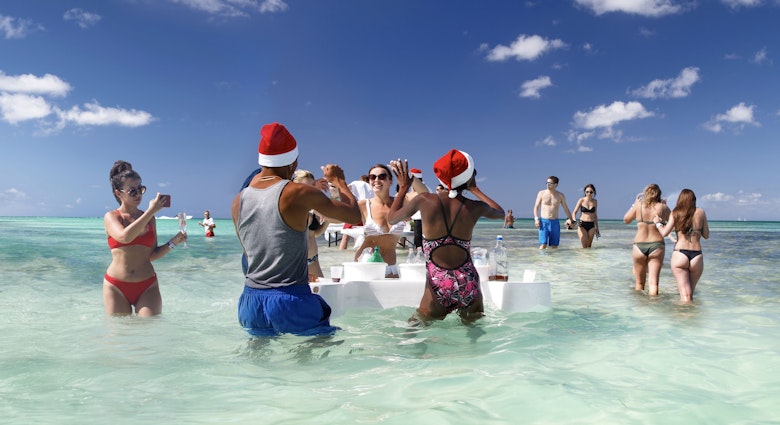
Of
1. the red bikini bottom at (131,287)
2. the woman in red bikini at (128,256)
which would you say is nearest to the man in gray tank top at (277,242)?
the woman in red bikini at (128,256)

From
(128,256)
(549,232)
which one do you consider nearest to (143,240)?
(128,256)

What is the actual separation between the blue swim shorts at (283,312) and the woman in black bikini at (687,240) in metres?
5.59

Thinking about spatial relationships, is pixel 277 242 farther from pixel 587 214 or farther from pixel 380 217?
pixel 587 214

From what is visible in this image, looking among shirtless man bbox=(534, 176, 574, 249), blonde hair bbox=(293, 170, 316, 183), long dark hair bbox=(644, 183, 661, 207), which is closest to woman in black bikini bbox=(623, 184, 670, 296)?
long dark hair bbox=(644, 183, 661, 207)

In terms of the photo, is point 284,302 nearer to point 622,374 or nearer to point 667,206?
point 622,374

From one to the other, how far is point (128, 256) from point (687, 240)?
6.92 metres

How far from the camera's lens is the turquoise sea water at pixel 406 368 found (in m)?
3.26

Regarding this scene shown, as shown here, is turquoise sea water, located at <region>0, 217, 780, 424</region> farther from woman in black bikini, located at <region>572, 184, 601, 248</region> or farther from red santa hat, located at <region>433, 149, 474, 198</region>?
woman in black bikini, located at <region>572, 184, 601, 248</region>

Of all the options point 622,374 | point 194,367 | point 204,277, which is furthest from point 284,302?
point 204,277

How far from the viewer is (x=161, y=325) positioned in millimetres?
5699

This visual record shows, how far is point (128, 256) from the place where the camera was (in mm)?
4992

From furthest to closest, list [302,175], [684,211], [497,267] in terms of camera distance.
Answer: [684,211], [497,267], [302,175]

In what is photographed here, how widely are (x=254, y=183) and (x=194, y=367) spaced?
1624 mm

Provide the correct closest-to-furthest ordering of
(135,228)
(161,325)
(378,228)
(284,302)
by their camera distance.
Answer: (284,302), (135,228), (161,325), (378,228)
